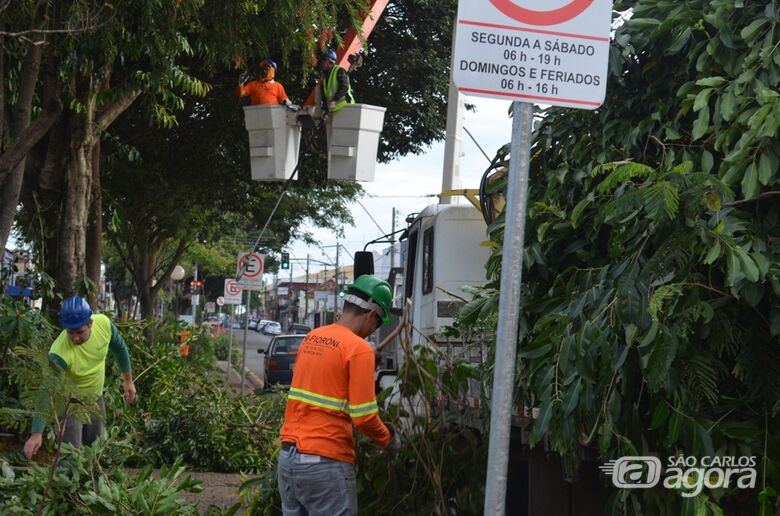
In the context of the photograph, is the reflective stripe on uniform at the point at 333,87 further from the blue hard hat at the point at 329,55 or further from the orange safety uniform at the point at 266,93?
the orange safety uniform at the point at 266,93

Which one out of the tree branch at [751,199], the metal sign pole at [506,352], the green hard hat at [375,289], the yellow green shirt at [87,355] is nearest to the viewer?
the metal sign pole at [506,352]

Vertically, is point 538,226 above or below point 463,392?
above

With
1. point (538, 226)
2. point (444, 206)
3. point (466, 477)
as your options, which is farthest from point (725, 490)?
point (444, 206)

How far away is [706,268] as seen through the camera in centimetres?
396

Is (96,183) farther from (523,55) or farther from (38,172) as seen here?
(523,55)

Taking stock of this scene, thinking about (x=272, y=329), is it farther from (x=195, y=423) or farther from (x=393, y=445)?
(x=393, y=445)

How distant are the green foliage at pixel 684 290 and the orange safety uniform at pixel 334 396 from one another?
676mm

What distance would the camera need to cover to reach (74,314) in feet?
23.5

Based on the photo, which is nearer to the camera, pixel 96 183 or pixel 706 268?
pixel 706 268

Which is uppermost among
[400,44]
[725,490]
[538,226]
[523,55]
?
[400,44]

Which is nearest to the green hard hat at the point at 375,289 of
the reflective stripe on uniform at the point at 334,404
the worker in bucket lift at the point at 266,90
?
the reflective stripe on uniform at the point at 334,404

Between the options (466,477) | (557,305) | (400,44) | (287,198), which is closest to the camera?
(557,305)

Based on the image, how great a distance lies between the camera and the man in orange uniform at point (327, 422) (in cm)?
494

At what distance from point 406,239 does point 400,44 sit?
694 centimetres
